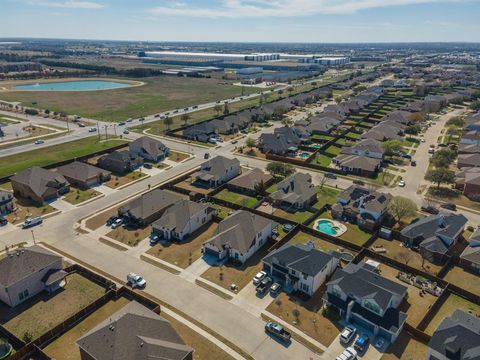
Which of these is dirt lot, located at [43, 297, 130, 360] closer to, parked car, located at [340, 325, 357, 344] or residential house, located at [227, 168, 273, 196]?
parked car, located at [340, 325, 357, 344]

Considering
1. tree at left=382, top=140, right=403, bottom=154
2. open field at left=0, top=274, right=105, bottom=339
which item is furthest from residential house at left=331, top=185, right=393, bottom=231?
open field at left=0, top=274, right=105, bottom=339

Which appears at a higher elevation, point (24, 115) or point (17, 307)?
point (24, 115)

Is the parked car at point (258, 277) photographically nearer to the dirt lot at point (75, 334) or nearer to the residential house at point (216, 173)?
the dirt lot at point (75, 334)

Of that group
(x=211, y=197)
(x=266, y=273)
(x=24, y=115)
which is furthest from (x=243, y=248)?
(x=24, y=115)

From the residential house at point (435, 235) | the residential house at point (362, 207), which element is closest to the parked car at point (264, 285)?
the residential house at point (362, 207)

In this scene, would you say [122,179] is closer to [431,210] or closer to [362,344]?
[362,344]

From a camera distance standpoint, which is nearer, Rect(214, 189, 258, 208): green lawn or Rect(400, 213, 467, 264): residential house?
Rect(400, 213, 467, 264): residential house

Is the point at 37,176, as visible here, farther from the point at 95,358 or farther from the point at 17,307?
the point at 95,358

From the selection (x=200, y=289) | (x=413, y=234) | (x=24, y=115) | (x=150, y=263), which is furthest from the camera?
(x=24, y=115)
